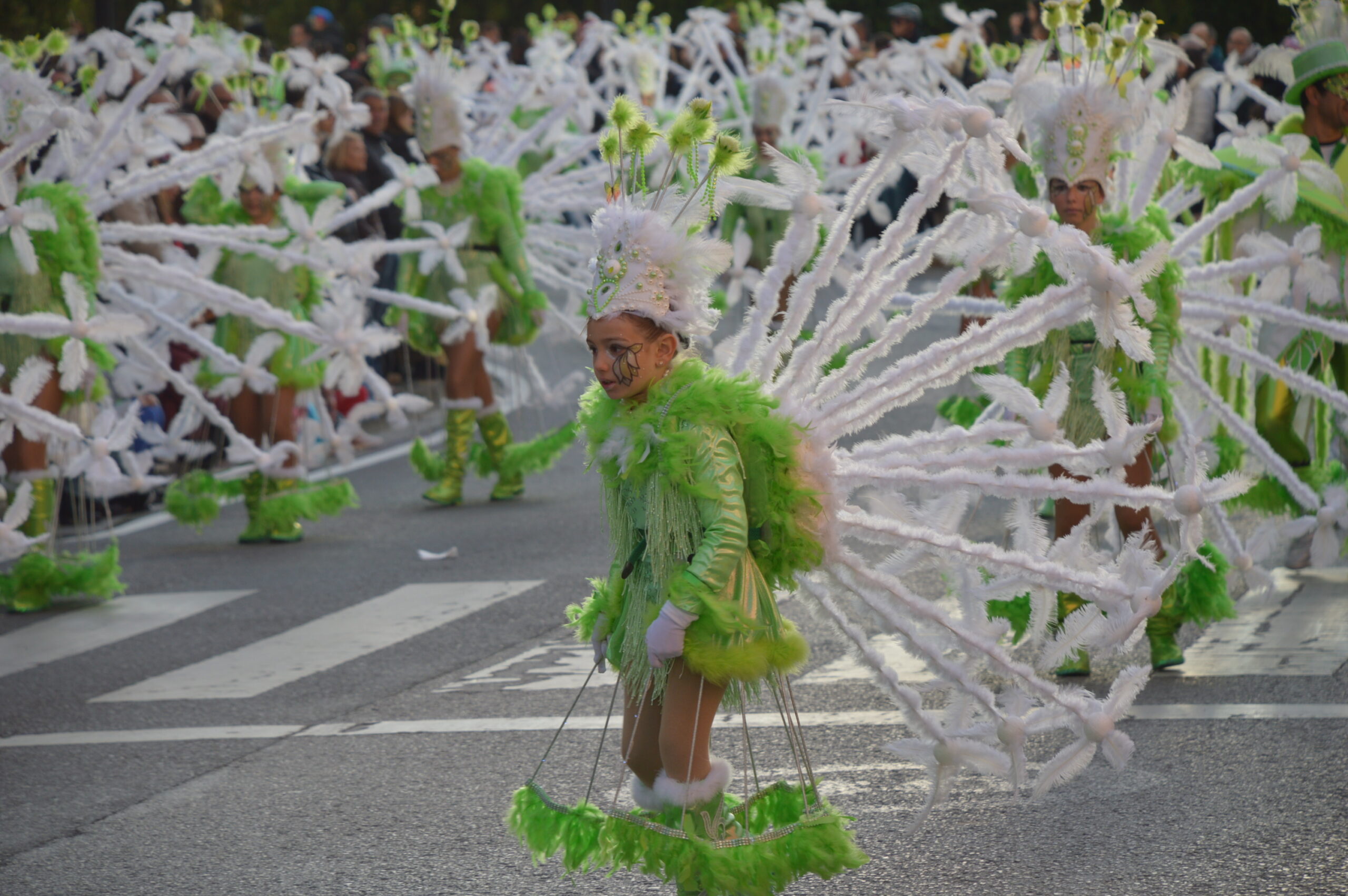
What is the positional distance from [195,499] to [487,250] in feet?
7.53

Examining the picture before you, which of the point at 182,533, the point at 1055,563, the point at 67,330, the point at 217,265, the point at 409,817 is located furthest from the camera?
the point at 182,533

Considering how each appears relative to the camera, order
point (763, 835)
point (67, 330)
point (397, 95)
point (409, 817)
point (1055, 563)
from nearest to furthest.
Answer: point (763, 835) → point (1055, 563) → point (409, 817) → point (67, 330) → point (397, 95)

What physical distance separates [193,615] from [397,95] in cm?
781

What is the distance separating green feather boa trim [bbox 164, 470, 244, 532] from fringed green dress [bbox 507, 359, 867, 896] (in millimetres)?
5728

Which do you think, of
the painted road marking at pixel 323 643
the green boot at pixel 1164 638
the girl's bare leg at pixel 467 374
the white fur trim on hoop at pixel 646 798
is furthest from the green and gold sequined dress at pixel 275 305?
the white fur trim on hoop at pixel 646 798

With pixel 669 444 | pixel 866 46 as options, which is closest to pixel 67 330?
pixel 669 444

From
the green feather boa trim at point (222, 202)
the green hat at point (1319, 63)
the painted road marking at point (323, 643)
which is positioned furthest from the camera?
the green feather boa trim at point (222, 202)

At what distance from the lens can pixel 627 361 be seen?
371 cm

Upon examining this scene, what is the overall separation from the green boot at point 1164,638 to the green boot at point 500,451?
5.18 meters

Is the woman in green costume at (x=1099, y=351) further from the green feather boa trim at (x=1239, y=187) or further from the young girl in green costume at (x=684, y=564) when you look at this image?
the young girl in green costume at (x=684, y=564)

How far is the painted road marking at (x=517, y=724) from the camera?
5.16 m

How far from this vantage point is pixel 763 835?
354 cm

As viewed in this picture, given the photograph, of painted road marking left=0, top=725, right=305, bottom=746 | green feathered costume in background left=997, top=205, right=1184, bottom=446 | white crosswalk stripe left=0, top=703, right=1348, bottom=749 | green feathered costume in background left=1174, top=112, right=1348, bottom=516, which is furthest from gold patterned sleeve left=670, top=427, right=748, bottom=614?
green feathered costume in background left=1174, top=112, right=1348, bottom=516

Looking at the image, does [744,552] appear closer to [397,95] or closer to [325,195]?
[325,195]
